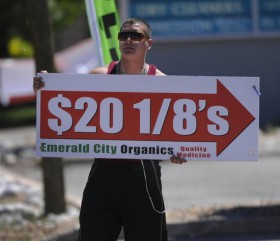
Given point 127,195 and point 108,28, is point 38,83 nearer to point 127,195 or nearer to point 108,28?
point 127,195

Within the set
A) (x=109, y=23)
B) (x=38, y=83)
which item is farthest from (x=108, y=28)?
(x=38, y=83)

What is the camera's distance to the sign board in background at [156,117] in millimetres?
4648

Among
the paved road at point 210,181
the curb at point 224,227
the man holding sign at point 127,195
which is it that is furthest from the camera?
the paved road at point 210,181

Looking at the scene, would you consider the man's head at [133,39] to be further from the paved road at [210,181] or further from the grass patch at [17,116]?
the grass patch at [17,116]

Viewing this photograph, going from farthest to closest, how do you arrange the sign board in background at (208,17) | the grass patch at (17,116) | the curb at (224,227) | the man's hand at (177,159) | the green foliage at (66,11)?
the green foliage at (66,11), the grass patch at (17,116), the sign board in background at (208,17), the curb at (224,227), the man's hand at (177,159)

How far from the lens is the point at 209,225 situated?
7.04m

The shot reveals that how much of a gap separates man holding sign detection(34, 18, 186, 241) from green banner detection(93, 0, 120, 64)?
1.66m

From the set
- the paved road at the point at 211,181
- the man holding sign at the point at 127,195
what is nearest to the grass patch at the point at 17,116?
the paved road at the point at 211,181

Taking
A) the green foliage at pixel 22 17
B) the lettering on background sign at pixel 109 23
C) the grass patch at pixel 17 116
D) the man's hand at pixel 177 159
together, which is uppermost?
the lettering on background sign at pixel 109 23

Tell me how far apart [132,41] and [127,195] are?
35.6 inches

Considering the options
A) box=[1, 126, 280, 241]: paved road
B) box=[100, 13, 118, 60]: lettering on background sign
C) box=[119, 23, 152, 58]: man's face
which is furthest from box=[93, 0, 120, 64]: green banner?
box=[1, 126, 280, 241]: paved road

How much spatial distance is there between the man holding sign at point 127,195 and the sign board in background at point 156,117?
0.14 meters

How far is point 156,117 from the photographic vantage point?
15.3ft

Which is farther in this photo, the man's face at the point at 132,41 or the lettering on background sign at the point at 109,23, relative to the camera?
the lettering on background sign at the point at 109,23
